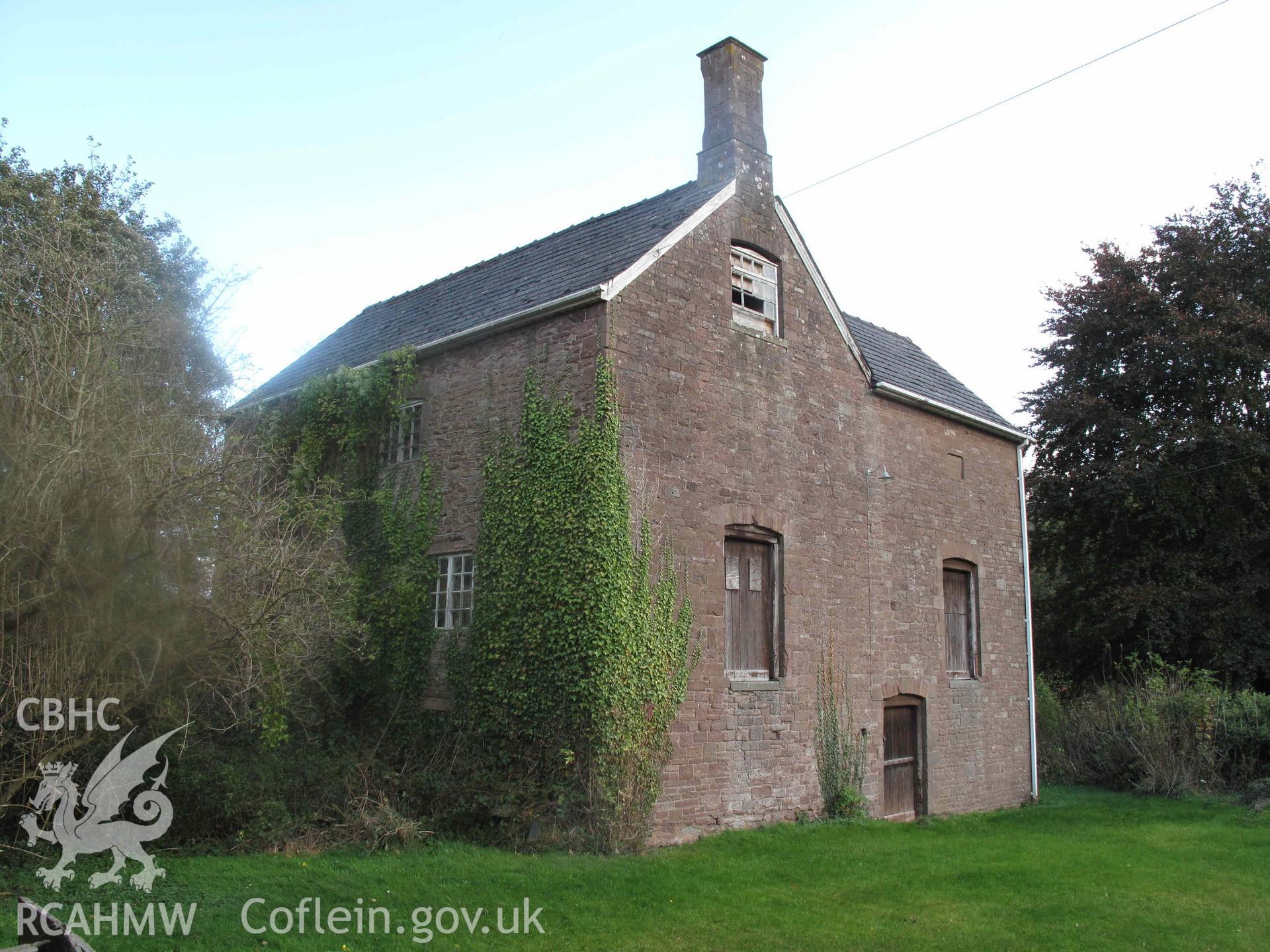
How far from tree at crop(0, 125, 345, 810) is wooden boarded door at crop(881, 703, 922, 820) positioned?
9405 mm

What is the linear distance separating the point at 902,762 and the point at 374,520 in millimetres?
9291

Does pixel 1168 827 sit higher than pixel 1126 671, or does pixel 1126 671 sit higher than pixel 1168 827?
pixel 1126 671

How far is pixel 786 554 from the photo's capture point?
14180mm

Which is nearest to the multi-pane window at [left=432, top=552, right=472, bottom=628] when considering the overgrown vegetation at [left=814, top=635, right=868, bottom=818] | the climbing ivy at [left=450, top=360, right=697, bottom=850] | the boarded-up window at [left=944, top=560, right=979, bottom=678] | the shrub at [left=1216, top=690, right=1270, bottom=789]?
the climbing ivy at [left=450, top=360, right=697, bottom=850]

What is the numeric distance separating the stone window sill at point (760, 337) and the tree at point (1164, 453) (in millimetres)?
14855

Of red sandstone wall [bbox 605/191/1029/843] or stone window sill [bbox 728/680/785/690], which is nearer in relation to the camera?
red sandstone wall [bbox 605/191/1029/843]

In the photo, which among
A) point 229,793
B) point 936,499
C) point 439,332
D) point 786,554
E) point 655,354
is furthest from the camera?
point 936,499

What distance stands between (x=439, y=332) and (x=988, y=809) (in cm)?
1265

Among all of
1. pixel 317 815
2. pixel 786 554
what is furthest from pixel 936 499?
pixel 317 815

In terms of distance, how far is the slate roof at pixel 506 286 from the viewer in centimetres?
1373

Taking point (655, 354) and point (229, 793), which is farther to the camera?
point (655, 354)

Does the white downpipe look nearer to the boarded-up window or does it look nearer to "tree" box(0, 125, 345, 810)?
the boarded-up window

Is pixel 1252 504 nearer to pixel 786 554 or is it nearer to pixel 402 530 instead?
pixel 786 554

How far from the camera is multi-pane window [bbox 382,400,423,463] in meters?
15.0
